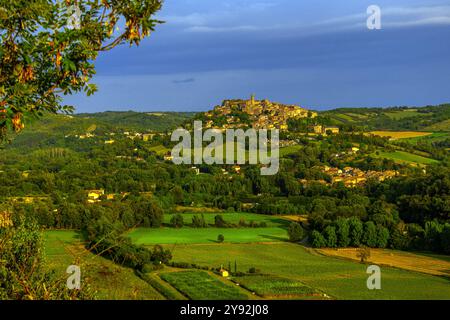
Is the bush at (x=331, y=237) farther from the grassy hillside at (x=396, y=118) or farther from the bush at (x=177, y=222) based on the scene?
the grassy hillside at (x=396, y=118)

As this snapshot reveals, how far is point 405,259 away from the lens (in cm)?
3572

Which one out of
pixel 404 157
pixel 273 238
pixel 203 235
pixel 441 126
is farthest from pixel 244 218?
pixel 441 126

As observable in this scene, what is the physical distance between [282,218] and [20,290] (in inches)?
1879

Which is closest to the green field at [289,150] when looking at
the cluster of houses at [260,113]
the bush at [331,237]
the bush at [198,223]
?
the cluster of houses at [260,113]

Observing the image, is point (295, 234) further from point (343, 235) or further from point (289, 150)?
point (289, 150)

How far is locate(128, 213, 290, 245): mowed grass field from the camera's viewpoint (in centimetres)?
4147

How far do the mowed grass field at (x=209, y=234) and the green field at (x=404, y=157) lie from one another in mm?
34336

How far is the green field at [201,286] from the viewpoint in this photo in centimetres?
2428

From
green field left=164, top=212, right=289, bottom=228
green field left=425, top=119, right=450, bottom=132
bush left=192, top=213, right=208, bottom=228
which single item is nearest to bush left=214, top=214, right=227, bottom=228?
bush left=192, top=213, right=208, bottom=228

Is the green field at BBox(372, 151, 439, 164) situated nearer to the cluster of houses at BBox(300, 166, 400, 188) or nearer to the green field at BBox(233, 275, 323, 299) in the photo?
the cluster of houses at BBox(300, 166, 400, 188)

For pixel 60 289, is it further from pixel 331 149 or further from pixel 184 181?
pixel 331 149

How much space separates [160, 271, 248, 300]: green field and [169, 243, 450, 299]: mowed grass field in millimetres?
3655

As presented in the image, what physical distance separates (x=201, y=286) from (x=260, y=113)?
89880 millimetres
